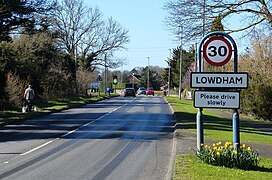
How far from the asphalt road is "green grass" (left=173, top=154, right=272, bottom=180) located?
48 centimetres

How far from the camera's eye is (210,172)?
892 centimetres

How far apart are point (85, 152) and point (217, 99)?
4.40m

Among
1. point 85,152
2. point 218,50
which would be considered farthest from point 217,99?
point 85,152

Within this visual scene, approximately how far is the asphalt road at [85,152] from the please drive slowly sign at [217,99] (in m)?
1.74

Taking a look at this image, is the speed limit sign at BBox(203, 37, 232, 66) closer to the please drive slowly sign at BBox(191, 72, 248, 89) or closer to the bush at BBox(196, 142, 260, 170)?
the please drive slowly sign at BBox(191, 72, 248, 89)

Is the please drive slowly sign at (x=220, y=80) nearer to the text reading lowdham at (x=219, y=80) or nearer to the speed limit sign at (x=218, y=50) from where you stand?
the text reading lowdham at (x=219, y=80)

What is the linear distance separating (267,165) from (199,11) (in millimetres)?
7771

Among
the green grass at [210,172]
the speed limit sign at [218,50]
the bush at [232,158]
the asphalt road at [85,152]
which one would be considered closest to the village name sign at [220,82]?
the speed limit sign at [218,50]

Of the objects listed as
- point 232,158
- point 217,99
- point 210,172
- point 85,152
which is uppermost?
point 217,99

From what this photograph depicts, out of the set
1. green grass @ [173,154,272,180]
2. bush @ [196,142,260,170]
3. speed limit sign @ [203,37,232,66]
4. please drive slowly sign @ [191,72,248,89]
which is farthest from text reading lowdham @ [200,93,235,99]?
green grass @ [173,154,272,180]

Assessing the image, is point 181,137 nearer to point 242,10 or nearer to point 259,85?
point 242,10

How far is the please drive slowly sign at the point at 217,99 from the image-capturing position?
1022cm

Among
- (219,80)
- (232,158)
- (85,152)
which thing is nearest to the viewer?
(232,158)

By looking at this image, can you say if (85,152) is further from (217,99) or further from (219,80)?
(219,80)
